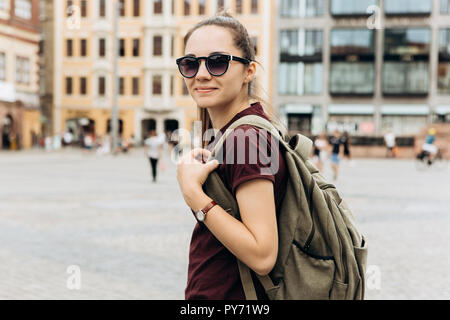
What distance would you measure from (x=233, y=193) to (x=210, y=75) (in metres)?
0.38

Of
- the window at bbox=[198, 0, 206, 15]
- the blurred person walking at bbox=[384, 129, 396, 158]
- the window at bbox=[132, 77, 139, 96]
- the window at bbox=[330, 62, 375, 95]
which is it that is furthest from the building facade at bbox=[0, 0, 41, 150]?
the blurred person walking at bbox=[384, 129, 396, 158]

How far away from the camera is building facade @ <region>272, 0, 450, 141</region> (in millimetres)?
50312

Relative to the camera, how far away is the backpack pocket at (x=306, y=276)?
1789 millimetres

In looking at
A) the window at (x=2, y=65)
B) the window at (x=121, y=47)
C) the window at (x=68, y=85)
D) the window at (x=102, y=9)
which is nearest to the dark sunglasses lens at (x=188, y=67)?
the window at (x=2, y=65)

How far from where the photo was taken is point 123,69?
57.3 m

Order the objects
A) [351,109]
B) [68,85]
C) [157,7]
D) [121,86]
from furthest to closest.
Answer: [68,85] → [121,86] → [157,7] → [351,109]

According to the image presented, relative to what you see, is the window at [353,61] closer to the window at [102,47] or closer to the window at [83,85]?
the window at [102,47]

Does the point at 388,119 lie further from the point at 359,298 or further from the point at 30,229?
the point at 359,298

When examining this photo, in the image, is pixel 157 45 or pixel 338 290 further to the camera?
pixel 157 45

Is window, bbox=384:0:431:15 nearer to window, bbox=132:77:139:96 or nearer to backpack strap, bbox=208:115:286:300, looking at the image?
window, bbox=132:77:139:96

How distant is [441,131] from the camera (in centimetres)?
3559

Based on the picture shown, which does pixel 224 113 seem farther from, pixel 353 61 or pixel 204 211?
pixel 353 61

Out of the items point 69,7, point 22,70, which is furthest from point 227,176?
point 69,7
